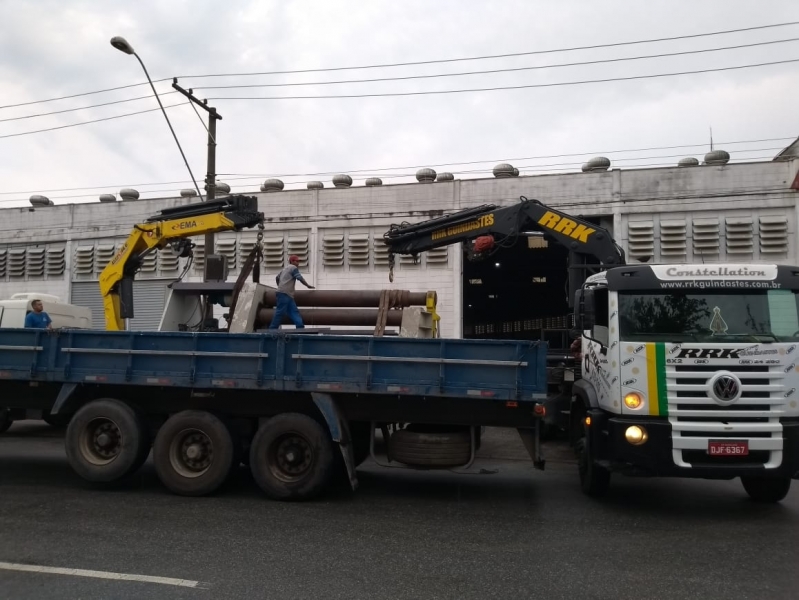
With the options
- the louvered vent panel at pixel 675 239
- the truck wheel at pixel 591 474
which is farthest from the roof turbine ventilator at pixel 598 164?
the truck wheel at pixel 591 474

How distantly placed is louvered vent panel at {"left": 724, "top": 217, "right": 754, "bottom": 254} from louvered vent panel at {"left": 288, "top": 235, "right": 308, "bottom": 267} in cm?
1161

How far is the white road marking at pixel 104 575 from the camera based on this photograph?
4.95 metres

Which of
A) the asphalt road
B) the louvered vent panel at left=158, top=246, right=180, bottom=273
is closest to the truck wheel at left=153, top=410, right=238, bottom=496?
the asphalt road

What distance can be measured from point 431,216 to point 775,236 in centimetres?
893

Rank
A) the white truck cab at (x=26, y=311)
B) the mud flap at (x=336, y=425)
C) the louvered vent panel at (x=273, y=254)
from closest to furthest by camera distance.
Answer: the mud flap at (x=336, y=425) → the white truck cab at (x=26, y=311) → the louvered vent panel at (x=273, y=254)

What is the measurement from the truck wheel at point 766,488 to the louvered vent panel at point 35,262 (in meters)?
21.7

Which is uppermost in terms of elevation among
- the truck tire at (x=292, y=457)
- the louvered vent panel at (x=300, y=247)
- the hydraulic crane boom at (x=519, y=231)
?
the louvered vent panel at (x=300, y=247)

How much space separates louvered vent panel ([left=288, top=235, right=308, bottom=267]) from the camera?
62.9ft

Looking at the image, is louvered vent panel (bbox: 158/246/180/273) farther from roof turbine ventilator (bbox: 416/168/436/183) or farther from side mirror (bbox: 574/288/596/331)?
side mirror (bbox: 574/288/596/331)

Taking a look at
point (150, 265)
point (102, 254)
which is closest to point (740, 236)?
point (150, 265)

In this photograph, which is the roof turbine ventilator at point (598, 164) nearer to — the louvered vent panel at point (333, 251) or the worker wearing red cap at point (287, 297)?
the louvered vent panel at point (333, 251)

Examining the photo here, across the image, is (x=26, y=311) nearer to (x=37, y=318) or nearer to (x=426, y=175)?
(x=37, y=318)

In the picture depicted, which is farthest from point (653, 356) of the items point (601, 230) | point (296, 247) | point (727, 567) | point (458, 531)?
point (296, 247)

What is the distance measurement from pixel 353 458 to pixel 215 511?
68.2 inches
